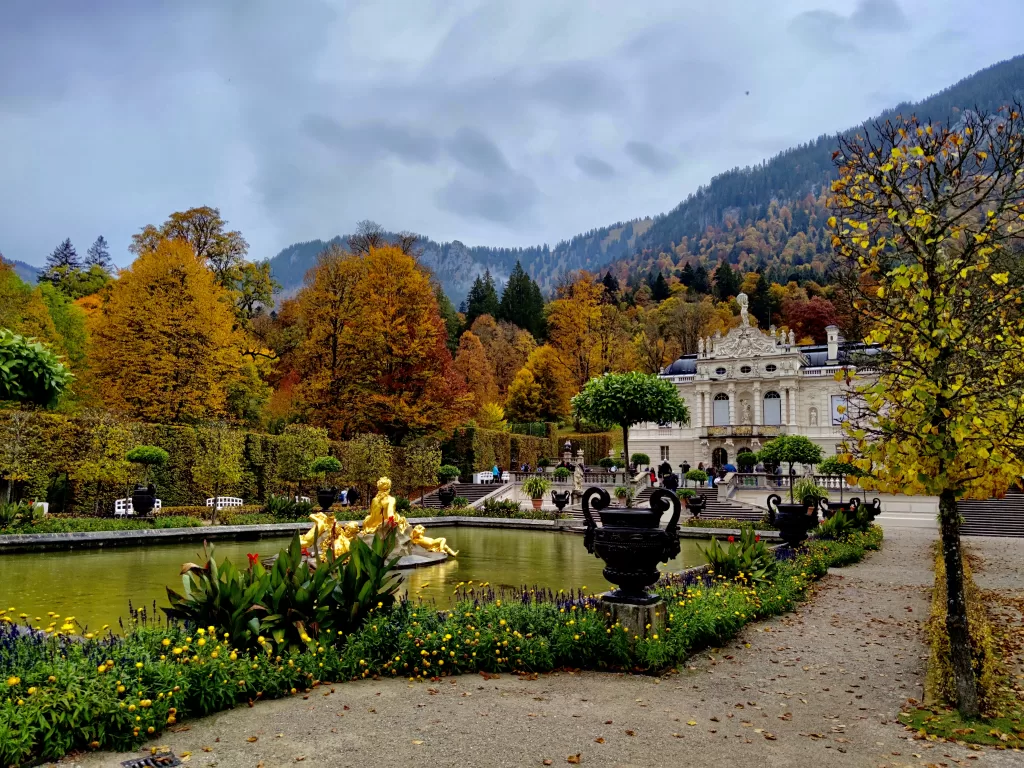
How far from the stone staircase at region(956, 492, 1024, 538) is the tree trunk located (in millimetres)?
21409

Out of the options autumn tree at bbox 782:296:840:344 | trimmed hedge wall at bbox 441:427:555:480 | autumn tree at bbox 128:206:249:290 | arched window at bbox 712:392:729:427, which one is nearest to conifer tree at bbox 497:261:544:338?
arched window at bbox 712:392:729:427

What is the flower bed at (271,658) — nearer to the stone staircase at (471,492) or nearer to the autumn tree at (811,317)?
the stone staircase at (471,492)

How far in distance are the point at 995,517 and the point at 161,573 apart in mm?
28502

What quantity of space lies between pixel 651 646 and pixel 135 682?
4143 millimetres

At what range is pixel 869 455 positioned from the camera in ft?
17.2

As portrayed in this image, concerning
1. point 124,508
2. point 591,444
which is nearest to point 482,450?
point 591,444

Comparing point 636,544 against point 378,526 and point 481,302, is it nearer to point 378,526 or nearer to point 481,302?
point 378,526

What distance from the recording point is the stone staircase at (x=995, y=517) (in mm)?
24641

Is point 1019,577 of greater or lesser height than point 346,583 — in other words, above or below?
below

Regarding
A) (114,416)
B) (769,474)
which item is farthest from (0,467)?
(769,474)

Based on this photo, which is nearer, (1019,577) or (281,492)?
(1019,577)

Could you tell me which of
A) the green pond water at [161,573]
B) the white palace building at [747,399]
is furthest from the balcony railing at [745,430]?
the green pond water at [161,573]

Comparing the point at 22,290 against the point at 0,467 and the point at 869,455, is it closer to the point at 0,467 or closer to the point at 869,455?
the point at 0,467

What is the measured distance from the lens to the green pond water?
9.74 meters
